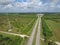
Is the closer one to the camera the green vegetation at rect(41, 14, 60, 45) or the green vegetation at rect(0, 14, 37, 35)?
the green vegetation at rect(41, 14, 60, 45)

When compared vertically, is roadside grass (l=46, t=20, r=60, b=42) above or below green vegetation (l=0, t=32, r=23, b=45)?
above

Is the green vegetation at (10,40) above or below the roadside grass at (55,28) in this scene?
below

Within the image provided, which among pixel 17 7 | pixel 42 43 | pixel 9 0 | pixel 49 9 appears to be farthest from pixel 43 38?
pixel 9 0

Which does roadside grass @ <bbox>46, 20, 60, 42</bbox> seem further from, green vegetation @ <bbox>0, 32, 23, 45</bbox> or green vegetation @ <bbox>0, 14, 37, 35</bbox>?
green vegetation @ <bbox>0, 32, 23, 45</bbox>

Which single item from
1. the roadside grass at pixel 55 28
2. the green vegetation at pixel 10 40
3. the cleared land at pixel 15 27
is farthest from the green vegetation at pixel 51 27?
the green vegetation at pixel 10 40

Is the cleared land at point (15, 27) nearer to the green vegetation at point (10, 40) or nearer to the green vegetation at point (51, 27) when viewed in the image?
the green vegetation at point (10, 40)

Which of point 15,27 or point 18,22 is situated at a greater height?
point 18,22

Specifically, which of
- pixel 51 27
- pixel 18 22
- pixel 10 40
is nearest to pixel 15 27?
pixel 18 22

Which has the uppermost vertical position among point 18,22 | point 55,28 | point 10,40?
point 18,22

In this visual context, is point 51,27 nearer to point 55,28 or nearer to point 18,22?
point 55,28

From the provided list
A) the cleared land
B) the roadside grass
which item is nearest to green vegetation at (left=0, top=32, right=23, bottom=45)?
the cleared land

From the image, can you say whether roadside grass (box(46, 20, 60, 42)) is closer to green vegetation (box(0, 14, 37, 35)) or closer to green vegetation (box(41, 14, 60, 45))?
green vegetation (box(41, 14, 60, 45))

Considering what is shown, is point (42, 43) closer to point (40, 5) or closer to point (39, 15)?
point (39, 15)
